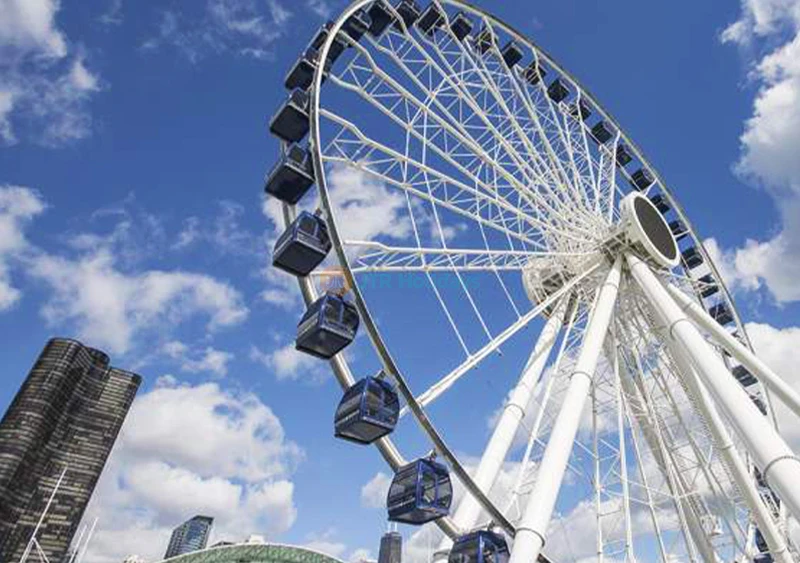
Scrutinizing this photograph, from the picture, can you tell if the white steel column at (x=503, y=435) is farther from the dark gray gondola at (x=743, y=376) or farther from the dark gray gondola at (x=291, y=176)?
the dark gray gondola at (x=743, y=376)

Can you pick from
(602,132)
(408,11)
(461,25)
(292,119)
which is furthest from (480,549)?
(602,132)

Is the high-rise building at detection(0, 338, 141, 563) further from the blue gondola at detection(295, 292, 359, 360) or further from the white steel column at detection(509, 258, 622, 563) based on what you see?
the white steel column at detection(509, 258, 622, 563)

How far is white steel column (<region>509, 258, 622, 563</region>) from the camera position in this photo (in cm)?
970

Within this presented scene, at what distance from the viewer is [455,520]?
13555 mm

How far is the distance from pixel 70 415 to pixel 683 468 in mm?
123602

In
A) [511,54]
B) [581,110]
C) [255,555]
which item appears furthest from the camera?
[255,555]

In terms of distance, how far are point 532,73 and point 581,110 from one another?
3219 millimetres

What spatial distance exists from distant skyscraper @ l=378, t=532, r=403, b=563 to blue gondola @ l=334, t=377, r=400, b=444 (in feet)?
567

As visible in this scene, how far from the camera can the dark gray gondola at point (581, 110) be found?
1045 inches

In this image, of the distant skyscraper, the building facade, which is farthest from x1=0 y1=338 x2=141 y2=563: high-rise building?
the distant skyscraper

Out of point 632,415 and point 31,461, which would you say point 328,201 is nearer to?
point 632,415

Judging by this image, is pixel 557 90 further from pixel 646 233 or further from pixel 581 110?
pixel 646 233

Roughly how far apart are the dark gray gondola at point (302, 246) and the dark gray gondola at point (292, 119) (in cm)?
314

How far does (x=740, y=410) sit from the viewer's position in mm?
11477
